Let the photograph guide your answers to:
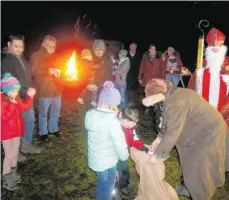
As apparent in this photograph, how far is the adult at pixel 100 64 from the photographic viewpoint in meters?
5.98

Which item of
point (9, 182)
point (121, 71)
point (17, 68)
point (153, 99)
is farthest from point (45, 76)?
point (153, 99)

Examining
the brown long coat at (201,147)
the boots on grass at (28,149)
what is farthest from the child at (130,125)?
the boots on grass at (28,149)


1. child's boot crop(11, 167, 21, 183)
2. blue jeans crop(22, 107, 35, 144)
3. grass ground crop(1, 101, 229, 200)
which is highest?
blue jeans crop(22, 107, 35, 144)

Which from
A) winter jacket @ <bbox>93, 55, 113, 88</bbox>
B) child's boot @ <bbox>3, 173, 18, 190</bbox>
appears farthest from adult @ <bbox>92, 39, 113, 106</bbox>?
child's boot @ <bbox>3, 173, 18, 190</bbox>

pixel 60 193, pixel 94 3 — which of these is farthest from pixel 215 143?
pixel 94 3

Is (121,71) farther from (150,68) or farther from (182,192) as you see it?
(182,192)

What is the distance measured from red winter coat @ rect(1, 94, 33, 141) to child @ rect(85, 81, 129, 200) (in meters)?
1.53

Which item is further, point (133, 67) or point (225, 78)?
point (133, 67)

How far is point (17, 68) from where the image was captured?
17.3ft

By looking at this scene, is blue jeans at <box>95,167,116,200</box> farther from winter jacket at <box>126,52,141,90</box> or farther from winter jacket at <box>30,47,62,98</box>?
winter jacket at <box>126,52,141,90</box>

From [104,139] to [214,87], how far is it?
8.30 ft

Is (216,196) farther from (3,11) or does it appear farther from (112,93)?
(3,11)

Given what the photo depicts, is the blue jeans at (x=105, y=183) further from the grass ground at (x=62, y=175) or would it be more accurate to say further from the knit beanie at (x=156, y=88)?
the knit beanie at (x=156, y=88)

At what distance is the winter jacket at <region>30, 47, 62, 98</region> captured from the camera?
19.2ft
